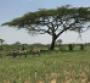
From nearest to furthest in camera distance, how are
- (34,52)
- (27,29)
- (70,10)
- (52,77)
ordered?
(52,77) → (34,52) → (70,10) → (27,29)

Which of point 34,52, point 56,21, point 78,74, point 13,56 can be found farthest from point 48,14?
point 78,74

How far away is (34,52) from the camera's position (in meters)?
27.8

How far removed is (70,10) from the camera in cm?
3888

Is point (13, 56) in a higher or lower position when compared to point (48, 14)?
lower

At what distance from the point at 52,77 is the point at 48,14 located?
97.8 ft

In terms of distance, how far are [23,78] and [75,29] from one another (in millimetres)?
31779

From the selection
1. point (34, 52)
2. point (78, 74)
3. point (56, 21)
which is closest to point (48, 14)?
point (56, 21)

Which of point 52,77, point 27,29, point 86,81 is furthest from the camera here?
point 27,29

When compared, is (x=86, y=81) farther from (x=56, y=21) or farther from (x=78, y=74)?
(x=56, y=21)

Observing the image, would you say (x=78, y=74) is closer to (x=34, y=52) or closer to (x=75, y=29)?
(x=34, y=52)

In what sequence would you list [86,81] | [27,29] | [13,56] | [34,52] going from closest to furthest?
[86,81] → [13,56] → [34,52] → [27,29]

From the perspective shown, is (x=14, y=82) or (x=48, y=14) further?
(x=48, y=14)

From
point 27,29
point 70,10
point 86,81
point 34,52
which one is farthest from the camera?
point 27,29

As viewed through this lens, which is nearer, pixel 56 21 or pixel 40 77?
pixel 40 77
